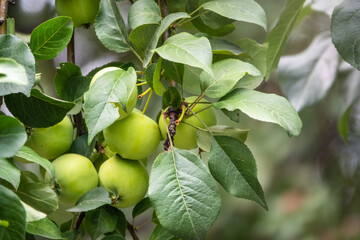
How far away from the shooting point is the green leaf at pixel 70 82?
21.5 inches

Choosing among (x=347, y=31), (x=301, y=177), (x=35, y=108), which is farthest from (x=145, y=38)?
(x=301, y=177)

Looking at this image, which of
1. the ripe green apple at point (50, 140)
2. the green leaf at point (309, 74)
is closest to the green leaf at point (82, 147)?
the ripe green apple at point (50, 140)

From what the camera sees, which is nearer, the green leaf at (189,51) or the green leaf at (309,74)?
the green leaf at (189,51)

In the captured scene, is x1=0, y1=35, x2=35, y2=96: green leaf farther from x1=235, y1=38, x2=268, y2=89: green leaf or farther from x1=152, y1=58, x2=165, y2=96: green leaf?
x1=235, y1=38, x2=268, y2=89: green leaf

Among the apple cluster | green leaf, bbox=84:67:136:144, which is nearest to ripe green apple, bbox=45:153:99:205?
the apple cluster

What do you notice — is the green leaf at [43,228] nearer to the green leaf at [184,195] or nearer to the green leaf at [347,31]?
the green leaf at [184,195]

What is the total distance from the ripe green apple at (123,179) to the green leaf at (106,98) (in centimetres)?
9

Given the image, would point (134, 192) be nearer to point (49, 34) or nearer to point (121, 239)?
point (121, 239)

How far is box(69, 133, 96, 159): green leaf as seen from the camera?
21.6 inches

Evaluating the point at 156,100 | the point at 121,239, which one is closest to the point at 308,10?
the point at 156,100

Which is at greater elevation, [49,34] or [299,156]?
Answer: [49,34]

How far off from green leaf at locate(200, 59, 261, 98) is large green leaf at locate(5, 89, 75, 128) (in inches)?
5.3

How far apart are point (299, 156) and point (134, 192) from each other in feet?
4.32

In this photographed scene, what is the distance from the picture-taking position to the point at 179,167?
461mm
